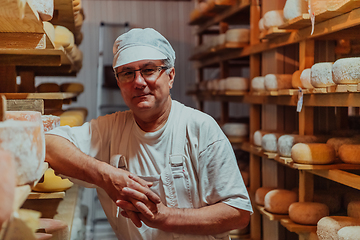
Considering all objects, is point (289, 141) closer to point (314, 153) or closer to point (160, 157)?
point (314, 153)

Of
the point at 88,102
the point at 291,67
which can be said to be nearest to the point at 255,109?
the point at 291,67

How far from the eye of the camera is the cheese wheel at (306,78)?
226cm

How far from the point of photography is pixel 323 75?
6.82 feet

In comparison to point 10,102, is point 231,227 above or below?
below

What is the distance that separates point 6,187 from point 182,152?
968 millimetres

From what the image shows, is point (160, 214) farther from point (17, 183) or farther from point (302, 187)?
point (302, 187)

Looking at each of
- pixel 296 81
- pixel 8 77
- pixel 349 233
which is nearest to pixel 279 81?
pixel 296 81

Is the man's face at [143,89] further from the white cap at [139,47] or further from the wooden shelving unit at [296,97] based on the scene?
the wooden shelving unit at [296,97]

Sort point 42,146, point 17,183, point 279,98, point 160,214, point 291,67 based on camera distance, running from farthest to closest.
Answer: point 291,67 → point 279,98 → point 160,214 → point 42,146 → point 17,183

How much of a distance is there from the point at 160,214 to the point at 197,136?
0.36 m

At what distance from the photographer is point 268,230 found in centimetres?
306

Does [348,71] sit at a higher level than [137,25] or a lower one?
lower

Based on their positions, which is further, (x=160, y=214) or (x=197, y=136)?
(x=197, y=136)

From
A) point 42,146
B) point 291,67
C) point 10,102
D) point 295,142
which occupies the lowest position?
point 295,142
